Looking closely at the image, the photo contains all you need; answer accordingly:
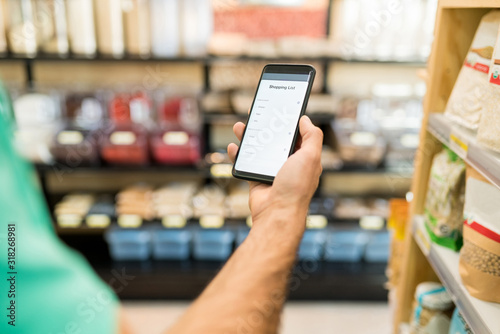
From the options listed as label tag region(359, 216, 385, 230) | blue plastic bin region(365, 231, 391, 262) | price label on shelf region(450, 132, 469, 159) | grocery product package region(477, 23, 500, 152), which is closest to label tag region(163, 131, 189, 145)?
label tag region(359, 216, 385, 230)

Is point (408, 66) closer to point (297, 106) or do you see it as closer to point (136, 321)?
point (297, 106)

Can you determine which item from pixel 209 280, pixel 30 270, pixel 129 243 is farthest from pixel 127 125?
pixel 30 270

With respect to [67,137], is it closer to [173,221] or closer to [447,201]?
[173,221]

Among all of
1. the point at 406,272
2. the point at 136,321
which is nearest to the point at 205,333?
the point at 406,272

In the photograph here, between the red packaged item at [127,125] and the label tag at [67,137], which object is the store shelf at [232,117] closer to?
the red packaged item at [127,125]

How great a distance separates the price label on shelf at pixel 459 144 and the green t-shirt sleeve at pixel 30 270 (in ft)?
2.86

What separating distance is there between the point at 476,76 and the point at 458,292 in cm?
53

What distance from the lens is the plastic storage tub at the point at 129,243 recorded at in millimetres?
2754

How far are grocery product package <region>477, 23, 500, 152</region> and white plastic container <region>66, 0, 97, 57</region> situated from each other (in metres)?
2.15

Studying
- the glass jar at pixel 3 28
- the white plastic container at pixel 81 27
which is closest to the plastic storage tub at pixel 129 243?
the white plastic container at pixel 81 27

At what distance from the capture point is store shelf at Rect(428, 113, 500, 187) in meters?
0.83

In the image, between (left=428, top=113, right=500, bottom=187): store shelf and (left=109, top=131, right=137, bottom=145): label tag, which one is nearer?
(left=428, top=113, right=500, bottom=187): store shelf

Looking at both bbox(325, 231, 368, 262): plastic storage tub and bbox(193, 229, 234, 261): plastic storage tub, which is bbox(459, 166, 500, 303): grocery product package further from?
bbox(193, 229, 234, 261): plastic storage tub

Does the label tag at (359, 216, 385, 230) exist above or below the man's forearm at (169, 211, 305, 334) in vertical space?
below
